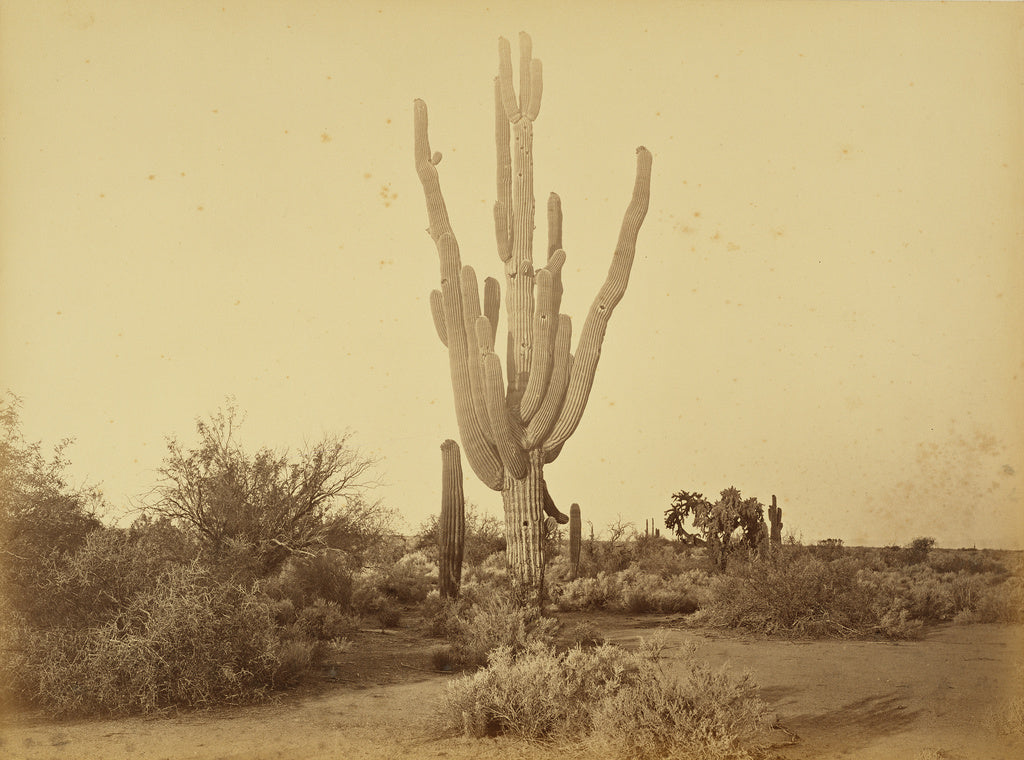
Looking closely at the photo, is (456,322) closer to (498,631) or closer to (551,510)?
(551,510)

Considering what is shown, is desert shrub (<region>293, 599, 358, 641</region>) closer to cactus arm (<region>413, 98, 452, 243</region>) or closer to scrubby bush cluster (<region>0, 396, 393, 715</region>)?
scrubby bush cluster (<region>0, 396, 393, 715</region>)

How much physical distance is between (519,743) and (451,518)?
5.95 meters

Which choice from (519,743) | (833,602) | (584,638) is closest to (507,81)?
(584,638)

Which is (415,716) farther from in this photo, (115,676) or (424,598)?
(424,598)

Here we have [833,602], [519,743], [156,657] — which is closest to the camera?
[519,743]

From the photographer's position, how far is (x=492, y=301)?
38.8ft

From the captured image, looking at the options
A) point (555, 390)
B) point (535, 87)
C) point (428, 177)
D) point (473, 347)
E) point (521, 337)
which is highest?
point (535, 87)

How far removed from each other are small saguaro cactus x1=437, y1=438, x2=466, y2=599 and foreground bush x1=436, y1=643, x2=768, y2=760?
16.4 feet

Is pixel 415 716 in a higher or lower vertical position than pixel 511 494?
lower

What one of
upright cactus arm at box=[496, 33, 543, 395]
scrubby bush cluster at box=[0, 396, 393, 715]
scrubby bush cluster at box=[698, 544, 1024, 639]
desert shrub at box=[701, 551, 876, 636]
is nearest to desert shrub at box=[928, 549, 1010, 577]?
scrubby bush cluster at box=[698, 544, 1024, 639]

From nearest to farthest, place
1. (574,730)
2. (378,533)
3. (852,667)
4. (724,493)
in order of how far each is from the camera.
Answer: (574,730) → (852,667) → (378,533) → (724,493)

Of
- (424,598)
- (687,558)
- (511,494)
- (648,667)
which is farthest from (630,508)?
(687,558)

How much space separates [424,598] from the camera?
1534 cm

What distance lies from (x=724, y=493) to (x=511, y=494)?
950 centimetres
